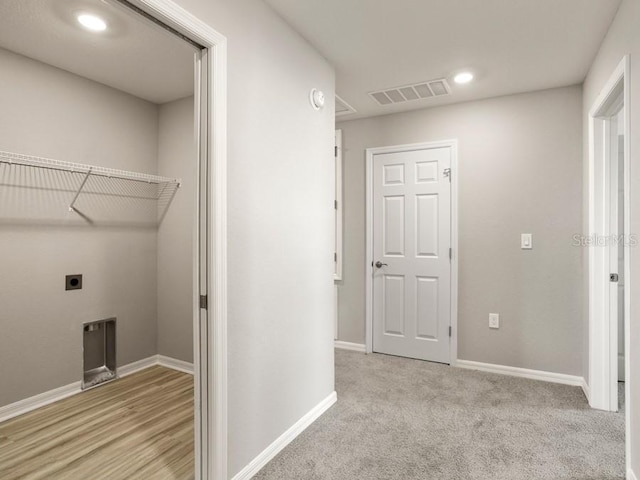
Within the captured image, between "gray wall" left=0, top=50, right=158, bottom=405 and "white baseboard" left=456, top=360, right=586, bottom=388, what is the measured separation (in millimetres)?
2885

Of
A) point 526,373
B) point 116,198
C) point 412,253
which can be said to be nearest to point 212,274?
point 116,198

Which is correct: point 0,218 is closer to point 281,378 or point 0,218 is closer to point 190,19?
point 190,19

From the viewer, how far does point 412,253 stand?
371cm

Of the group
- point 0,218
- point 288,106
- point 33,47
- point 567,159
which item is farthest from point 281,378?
point 567,159

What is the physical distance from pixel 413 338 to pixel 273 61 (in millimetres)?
2780

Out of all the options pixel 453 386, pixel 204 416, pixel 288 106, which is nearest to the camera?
pixel 204 416

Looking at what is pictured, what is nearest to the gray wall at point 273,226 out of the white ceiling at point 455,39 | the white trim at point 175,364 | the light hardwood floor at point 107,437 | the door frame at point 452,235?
the white ceiling at point 455,39

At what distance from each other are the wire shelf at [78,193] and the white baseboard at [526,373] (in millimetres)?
3105

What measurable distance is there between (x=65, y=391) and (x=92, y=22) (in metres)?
2.51

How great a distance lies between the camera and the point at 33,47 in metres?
2.42

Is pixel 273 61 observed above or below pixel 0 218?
above

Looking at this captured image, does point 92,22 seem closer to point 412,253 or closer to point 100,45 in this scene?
point 100,45

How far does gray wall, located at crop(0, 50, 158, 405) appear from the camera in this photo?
8.22 ft

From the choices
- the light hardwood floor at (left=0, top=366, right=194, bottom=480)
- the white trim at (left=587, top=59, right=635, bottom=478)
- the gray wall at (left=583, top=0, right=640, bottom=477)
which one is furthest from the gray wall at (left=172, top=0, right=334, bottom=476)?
the white trim at (left=587, top=59, right=635, bottom=478)
